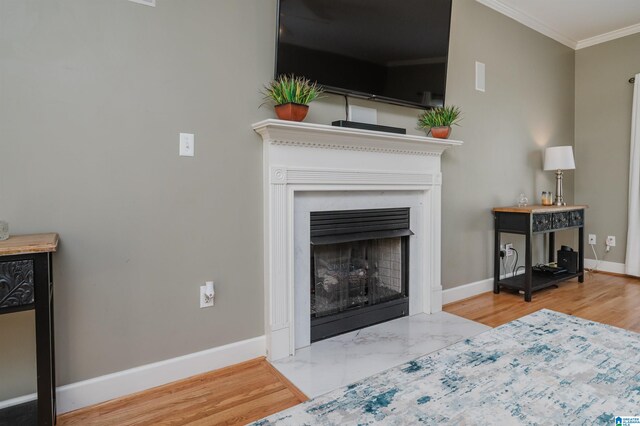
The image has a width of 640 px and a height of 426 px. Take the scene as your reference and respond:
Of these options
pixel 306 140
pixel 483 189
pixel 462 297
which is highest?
pixel 306 140

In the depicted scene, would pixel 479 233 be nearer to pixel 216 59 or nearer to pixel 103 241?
pixel 216 59

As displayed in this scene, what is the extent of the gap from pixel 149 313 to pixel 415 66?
236 cm

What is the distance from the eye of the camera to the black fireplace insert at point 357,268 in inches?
93.7

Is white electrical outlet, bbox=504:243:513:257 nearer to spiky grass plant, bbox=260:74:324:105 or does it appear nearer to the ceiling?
the ceiling

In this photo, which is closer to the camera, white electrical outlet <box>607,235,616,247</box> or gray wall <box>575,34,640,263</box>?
gray wall <box>575,34,640,263</box>

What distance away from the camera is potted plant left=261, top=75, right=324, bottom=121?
6.60 feet

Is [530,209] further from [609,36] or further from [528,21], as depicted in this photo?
[609,36]

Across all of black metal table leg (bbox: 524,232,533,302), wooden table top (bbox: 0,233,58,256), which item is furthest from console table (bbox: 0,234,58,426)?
black metal table leg (bbox: 524,232,533,302)

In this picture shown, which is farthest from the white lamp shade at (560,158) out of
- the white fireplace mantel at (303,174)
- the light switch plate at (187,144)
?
the light switch plate at (187,144)

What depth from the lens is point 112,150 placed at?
5.57 ft

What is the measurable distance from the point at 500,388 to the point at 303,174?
57.9 inches

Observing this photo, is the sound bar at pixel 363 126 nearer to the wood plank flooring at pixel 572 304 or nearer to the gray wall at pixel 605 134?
the wood plank flooring at pixel 572 304

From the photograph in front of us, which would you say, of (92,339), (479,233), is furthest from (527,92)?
(92,339)

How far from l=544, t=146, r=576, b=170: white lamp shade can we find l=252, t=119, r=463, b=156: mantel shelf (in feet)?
5.48
